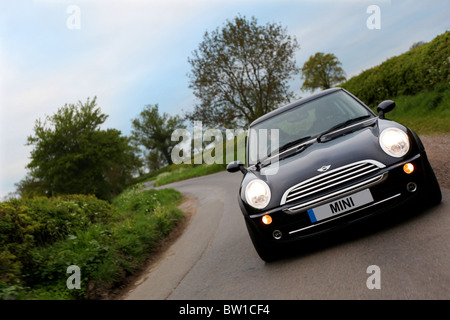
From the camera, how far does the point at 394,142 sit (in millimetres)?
3701

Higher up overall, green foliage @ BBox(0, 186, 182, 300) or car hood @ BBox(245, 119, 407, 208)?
car hood @ BBox(245, 119, 407, 208)

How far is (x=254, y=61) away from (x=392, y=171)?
22.8 metres

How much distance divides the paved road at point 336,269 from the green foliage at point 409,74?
9543mm

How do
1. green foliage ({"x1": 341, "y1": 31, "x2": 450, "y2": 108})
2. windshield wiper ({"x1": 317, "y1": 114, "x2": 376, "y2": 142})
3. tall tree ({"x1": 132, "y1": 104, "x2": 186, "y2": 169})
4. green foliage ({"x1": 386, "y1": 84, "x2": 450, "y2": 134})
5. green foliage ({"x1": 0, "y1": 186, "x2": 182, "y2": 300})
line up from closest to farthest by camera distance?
green foliage ({"x1": 0, "y1": 186, "x2": 182, "y2": 300})
windshield wiper ({"x1": 317, "y1": 114, "x2": 376, "y2": 142})
green foliage ({"x1": 386, "y1": 84, "x2": 450, "y2": 134})
green foliage ({"x1": 341, "y1": 31, "x2": 450, "y2": 108})
tall tree ({"x1": 132, "y1": 104, "x2": 186, "y2": 169})

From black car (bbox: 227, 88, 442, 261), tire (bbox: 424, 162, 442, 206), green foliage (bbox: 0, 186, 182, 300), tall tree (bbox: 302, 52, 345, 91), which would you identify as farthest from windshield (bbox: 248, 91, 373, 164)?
tall tree (bbox: 302, 52, 345, 91)

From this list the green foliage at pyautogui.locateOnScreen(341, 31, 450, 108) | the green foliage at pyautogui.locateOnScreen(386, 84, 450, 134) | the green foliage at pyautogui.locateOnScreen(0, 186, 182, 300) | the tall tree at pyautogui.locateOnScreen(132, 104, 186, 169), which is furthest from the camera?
the tall tree at pyautogui.locateOnScreen(132, 104, 186, 169)

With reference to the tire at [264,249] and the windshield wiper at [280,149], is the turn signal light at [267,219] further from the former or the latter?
the windshield wiper at [280,149]

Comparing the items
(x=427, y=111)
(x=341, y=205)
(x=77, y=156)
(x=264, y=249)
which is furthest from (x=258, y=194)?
(x=77, y=156)

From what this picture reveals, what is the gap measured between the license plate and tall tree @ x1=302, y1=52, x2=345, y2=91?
51611mm

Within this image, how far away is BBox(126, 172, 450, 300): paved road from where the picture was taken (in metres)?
2.82

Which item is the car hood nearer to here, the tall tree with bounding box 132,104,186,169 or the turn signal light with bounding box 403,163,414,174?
the turn signal light with bounding box 403,163,414,174

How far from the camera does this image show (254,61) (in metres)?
25.4

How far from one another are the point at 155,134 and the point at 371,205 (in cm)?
7013

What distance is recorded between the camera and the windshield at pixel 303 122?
475 cm
